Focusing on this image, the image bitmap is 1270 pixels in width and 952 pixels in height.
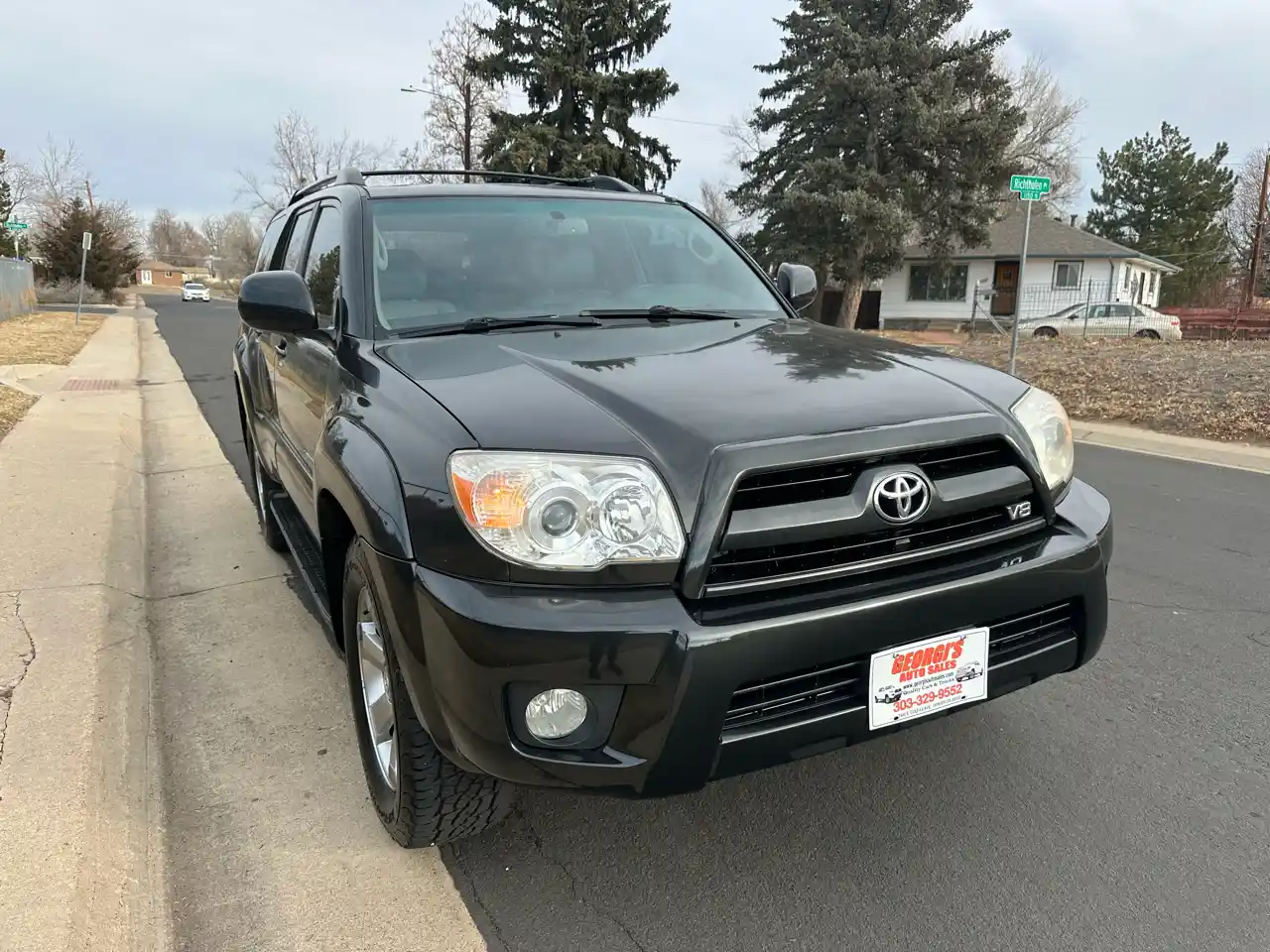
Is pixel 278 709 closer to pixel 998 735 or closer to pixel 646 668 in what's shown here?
pixel 646 668

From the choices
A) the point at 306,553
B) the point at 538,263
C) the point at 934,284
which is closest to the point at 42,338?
the point at 306,553

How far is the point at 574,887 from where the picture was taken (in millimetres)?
2314

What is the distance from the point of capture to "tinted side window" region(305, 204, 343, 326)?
3191 mm

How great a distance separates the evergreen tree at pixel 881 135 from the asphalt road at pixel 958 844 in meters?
22.9

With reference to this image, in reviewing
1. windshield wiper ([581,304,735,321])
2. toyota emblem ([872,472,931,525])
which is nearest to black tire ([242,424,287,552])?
windshield wiper ([581,304,735,321])

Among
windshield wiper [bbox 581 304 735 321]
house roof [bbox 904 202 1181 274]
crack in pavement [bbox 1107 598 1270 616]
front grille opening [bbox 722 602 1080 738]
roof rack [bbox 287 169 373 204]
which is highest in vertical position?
house roof [bbox 904 202 1181 274]

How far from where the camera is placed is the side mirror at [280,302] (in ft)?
9.43

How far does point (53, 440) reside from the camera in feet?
25.0

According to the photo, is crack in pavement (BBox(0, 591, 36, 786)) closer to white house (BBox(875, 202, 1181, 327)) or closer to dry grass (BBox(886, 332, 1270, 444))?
dry grass (BBox(886, 332, 1270, 444))

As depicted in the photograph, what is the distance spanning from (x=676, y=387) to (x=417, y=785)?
3.86 feet

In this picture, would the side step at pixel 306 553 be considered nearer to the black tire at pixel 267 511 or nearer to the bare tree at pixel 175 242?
the black tire at pixel 267 511

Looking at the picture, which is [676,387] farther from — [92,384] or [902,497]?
[92,384]

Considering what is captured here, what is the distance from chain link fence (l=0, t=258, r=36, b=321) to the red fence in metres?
31.9

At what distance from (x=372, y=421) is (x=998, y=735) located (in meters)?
2.26
